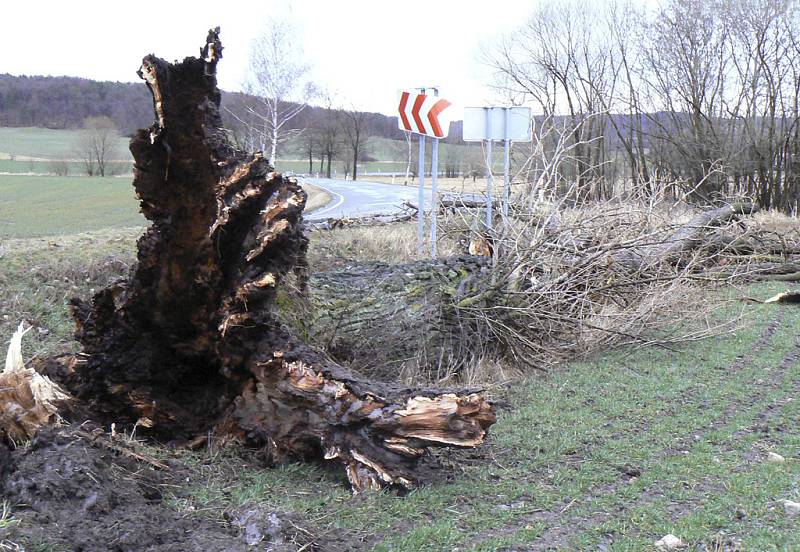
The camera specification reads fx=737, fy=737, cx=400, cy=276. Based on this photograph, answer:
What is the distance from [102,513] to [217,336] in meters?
1.61

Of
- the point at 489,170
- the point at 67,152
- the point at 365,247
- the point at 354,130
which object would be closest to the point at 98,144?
the point at 67,152

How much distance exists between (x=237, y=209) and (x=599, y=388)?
12.0ft

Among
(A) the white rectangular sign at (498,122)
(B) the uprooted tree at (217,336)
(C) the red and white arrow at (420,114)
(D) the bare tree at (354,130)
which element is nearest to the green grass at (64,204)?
(C) the red and white arrow at (420,114)

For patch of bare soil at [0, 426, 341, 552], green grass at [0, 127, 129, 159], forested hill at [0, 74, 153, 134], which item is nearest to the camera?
patch of bare soil at [0, 426, 341, 552]

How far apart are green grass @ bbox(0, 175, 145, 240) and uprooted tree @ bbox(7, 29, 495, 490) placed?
10.7 m

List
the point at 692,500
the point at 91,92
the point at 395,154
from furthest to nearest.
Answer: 1. the point at 395,154
2. the point at 91,92
3. the point at 692,500

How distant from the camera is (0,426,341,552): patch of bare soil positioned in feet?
10.2

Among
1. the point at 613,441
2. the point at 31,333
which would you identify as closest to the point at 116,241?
the point at 31,333

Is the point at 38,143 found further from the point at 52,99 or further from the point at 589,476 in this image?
the point at 589,476

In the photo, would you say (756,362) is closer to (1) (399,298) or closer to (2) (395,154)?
(1) (399,298)

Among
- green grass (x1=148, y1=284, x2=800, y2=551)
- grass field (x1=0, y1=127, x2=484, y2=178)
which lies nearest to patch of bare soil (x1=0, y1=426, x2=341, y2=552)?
green grass (x1=148, y1=284, x2=800, y2=551)

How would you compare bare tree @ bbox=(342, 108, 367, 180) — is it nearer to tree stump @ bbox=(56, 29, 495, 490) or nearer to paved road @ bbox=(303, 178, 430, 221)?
paved road @ bbox=(303, 178, 430, 221)

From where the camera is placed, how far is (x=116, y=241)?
387 inches

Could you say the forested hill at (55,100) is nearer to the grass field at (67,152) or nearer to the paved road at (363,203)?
the grass field at (67,152)
